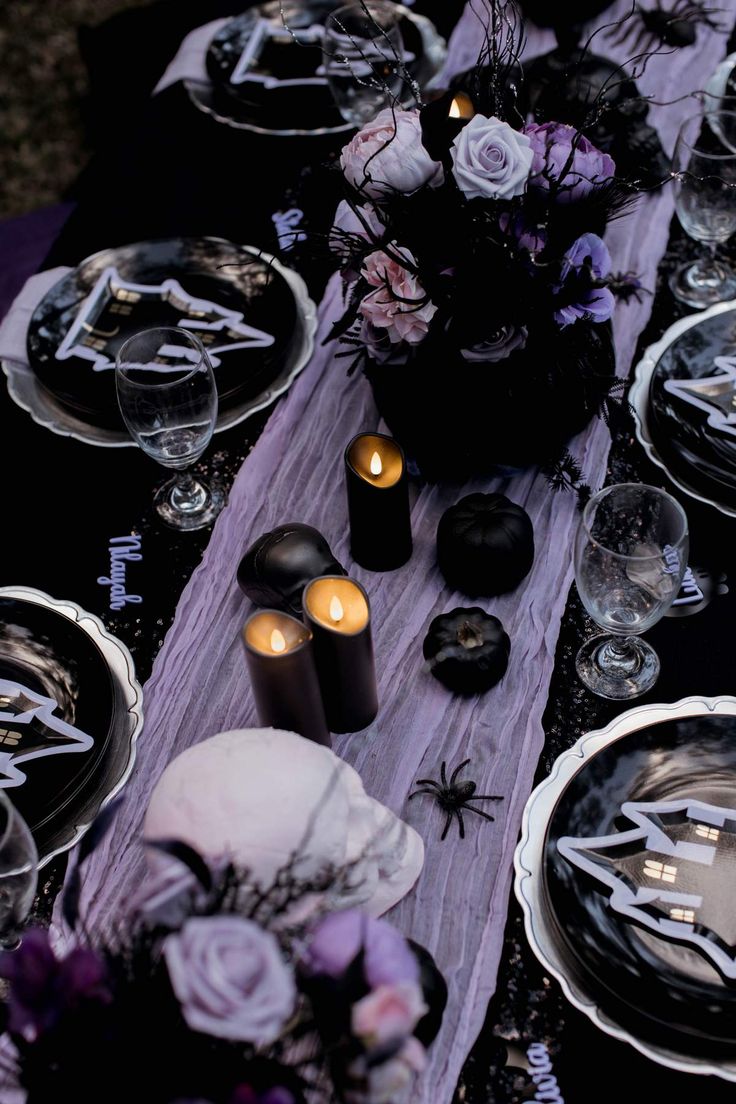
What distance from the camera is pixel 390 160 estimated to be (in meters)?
1.16

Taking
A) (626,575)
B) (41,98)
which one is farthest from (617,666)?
(41,98)

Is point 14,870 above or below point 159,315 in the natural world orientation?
below

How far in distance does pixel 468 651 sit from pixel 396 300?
42 centimetres

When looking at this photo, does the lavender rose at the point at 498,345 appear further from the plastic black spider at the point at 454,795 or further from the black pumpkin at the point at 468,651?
the plastic black spider at the point at 454,795

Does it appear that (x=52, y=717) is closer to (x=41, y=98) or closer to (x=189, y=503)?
(x=189, y=503)

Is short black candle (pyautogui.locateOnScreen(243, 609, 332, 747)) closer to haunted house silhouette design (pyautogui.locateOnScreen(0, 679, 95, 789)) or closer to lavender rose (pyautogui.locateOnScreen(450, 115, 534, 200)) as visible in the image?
haunted house silhouette design (pyautogui.locateOnScreen(0, 679, 95, 789))

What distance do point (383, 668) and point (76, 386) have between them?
0.64 m

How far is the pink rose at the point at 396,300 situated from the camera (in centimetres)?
121

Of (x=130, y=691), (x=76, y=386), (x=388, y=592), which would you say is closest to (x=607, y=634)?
(x=388, y=592)

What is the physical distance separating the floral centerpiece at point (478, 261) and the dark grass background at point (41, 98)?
292cm

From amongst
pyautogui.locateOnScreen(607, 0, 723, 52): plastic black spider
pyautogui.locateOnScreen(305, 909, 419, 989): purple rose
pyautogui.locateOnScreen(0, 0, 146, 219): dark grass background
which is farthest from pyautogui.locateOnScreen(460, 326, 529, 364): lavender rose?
pyautogui.locateOnScreen(0, 0, 146, 219): dark grass background

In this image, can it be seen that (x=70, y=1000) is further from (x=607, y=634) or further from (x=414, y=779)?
(x=607, y=634)

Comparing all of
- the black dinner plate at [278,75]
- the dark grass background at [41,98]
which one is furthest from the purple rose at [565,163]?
the dark grass background at [41,98]

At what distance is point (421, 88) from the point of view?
192cm
